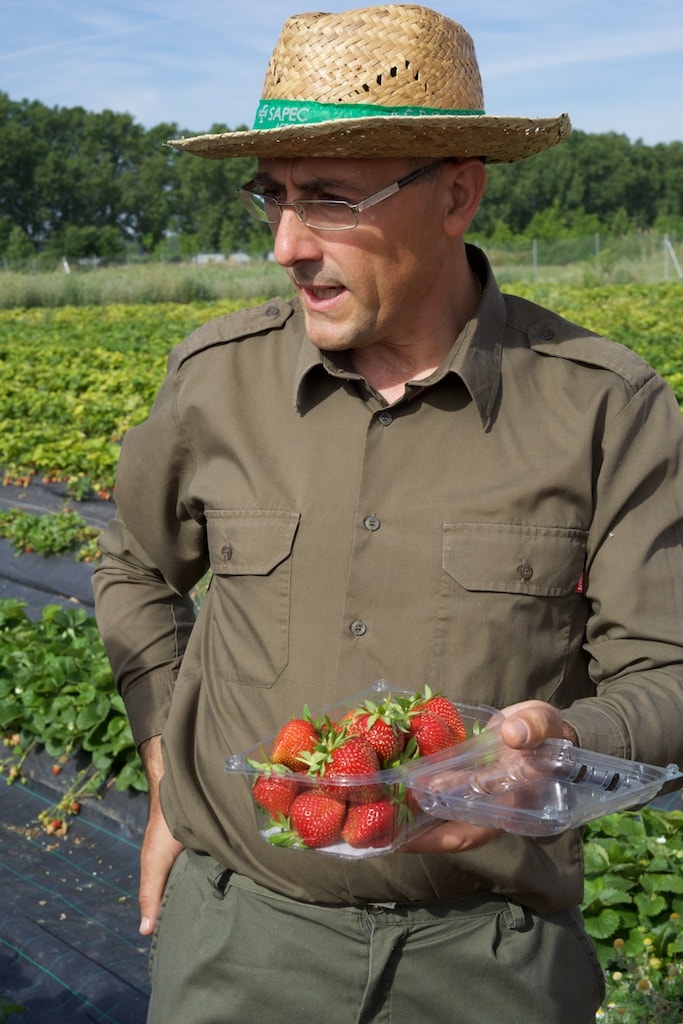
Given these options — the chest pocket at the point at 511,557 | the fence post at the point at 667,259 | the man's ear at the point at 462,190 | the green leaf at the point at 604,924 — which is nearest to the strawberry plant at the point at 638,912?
the green leaf at the point at 604,924

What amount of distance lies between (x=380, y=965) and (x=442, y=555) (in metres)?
0.63

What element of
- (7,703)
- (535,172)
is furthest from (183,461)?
(535,172)

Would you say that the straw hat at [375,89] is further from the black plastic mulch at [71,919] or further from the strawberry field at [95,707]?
the black plastic mulch at [71,919]

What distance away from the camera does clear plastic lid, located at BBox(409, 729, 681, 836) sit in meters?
1.53

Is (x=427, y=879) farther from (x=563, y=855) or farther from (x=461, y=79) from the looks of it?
(x=461, y=79)

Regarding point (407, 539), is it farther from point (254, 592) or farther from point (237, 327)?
point (237, 327)

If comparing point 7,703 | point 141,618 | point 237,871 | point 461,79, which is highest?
point 461,79

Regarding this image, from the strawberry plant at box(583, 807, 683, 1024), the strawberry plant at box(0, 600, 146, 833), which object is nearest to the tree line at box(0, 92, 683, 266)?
the strawberry plant at box(0, 600, 146, 833)

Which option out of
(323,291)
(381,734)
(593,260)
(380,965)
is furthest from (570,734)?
(593,260)

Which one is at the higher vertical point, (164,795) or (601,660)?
(601,660)

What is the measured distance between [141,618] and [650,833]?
235cm

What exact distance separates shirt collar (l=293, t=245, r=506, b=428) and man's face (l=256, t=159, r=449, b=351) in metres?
0.07

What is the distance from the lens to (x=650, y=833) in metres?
4.02

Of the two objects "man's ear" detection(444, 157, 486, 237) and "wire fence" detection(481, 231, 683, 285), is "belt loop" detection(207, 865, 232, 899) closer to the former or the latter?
"man's ear" detection(444, 157, 486, 237)
